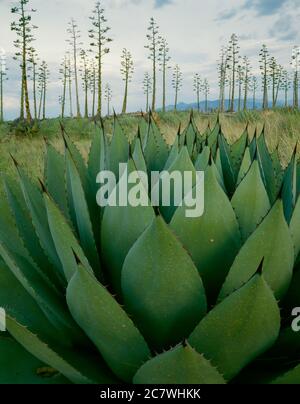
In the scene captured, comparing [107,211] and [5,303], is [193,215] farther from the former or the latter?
[5,303]

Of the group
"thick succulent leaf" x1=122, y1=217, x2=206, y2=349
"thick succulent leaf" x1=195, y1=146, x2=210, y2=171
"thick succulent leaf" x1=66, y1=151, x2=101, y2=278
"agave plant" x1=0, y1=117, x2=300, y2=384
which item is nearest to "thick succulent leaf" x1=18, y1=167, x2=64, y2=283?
"agave plant" x1=0, y1=117, x2=300, y2=384

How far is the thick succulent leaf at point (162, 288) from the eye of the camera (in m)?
0.90

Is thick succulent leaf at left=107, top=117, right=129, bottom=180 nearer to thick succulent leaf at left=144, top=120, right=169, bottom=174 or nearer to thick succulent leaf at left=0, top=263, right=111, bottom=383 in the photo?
thick succulent leaf at left=144, top=120, right=169, bottom=174

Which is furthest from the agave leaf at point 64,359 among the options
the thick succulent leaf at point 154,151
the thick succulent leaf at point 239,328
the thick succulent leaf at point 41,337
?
the thick succulent leaf at point 154,151

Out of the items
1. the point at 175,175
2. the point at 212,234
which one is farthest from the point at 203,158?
the point at 212,234

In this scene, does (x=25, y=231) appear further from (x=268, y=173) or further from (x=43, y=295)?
(x=268, y=173)

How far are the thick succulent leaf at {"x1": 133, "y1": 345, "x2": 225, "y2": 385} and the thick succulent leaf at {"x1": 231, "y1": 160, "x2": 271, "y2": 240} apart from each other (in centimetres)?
41

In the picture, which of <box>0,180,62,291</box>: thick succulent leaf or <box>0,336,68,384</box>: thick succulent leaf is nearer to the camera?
<box>0,336,68,384</box>: thick succulent leaf

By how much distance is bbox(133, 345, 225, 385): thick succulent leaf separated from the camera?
2.67 feet

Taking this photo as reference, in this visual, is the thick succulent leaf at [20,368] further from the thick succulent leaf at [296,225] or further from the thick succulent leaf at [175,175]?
the thick succulent leaf at [296,225]

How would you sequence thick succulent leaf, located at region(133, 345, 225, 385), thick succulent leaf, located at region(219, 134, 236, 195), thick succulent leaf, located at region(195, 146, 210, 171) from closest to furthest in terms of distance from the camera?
thick succulent leaf, located at region(133, 345, 225, 385)
thick succulent leaf, located at region(195, 146, 210, 171)
thick succulent leaf, located at region(219, 134, 236, 195)

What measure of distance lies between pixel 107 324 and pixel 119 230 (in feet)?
0.74

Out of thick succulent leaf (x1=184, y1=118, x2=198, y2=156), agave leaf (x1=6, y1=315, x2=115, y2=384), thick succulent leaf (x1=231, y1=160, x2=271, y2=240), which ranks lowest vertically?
agave leaf (x1=6, y1=315, x2=115, y2=384)
